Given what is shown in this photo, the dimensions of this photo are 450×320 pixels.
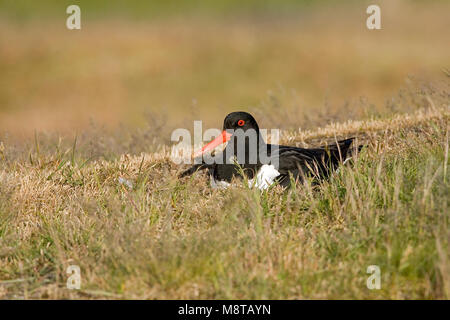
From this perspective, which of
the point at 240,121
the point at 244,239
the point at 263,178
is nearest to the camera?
the point at 244,239

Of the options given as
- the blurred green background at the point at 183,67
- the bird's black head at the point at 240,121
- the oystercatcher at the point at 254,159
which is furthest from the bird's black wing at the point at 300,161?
the blurred green background at the point at 183,67

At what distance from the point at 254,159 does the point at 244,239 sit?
2.08 metres

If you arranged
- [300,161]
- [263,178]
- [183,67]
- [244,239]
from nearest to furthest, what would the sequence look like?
1. [244,239]
2. [263,178]
3. [300,161]
4. [183,67]

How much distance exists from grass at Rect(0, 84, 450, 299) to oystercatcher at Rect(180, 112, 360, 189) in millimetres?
524

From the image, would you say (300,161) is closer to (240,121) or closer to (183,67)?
(240,121)

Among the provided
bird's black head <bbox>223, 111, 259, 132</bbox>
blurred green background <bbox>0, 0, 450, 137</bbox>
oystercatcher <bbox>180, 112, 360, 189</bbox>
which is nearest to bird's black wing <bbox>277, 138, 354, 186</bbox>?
oystercatcher <bbox>180, 112, 360, 189</bbox>

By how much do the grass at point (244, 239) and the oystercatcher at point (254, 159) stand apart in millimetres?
524

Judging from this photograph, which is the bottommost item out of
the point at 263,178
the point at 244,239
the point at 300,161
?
the point at 244,239

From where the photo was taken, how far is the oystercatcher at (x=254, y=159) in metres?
5.59

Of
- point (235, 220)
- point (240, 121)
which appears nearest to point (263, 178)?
point (240, 121)

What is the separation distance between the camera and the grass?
11.3ft

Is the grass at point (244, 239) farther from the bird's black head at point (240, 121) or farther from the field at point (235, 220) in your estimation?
the bird's black head at point (240, 121)

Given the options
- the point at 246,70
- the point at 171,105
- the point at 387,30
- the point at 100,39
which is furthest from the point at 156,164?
the point at 387,30

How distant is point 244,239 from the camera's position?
3.86 metres
